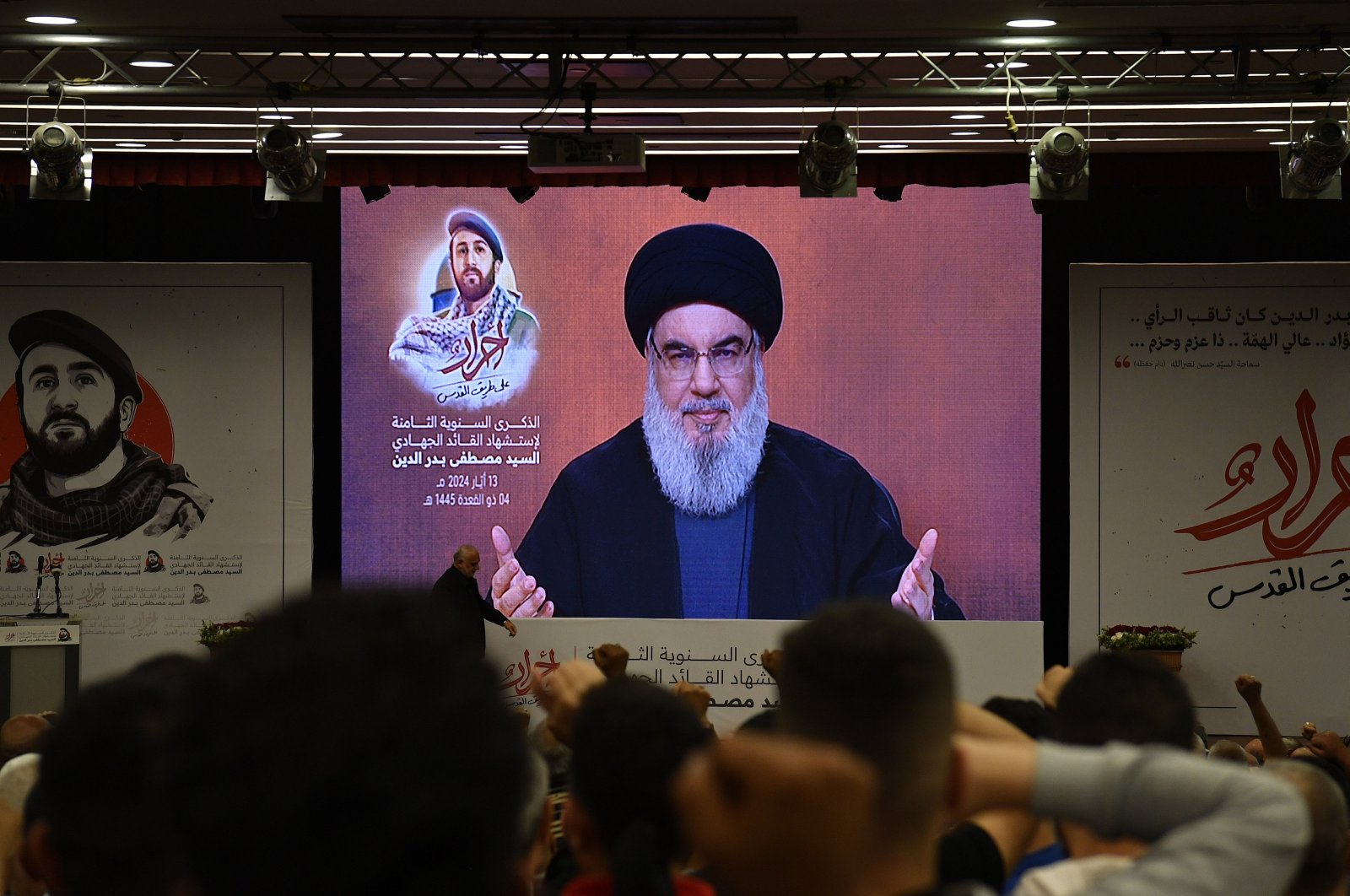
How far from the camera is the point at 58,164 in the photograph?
6.02 m

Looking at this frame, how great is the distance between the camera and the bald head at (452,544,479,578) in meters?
7.34

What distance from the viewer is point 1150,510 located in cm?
774

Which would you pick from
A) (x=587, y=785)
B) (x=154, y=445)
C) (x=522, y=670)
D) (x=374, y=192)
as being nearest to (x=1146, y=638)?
(x=522, y=670)

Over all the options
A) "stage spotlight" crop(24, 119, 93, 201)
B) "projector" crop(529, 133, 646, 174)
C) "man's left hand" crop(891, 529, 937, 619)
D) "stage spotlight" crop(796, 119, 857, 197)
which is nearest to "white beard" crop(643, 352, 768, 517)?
"man's left hand" crop(891, 529, 937, 619)

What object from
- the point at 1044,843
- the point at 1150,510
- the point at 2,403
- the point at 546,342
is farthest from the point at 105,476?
the point at 1044,843

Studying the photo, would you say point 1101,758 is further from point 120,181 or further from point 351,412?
point 120,181

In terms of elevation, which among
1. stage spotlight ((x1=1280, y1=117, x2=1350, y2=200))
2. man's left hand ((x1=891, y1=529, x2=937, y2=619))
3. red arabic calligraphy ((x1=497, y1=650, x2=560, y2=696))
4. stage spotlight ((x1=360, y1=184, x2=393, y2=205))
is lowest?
red arabic calligraphy ((x1=497, y1=650, x2=560, y2=696))

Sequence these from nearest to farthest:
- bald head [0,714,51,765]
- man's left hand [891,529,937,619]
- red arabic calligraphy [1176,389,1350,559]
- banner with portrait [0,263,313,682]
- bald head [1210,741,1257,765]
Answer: bald head [0,714,51,765] < bald head [1210,741,1257,765] < man's left hand [891,529,937,619] < red arabic calligraphy [1176,389,1350,559] < banner with portrait [0,263,313,682]

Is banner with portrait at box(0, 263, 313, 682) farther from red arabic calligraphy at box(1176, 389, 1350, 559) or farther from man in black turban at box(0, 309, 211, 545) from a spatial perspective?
red arabic calligraphy at box(1176, 389, 1350, 559)

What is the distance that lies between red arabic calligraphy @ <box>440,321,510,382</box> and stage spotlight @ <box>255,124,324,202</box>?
5.22ft

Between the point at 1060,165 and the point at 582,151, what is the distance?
2041 millimetres

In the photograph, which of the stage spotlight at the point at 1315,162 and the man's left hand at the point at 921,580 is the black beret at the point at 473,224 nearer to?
the man's left hand at the point at 921,580

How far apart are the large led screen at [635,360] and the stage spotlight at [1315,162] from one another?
1.73 meters

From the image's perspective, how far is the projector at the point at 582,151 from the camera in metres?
5.79
